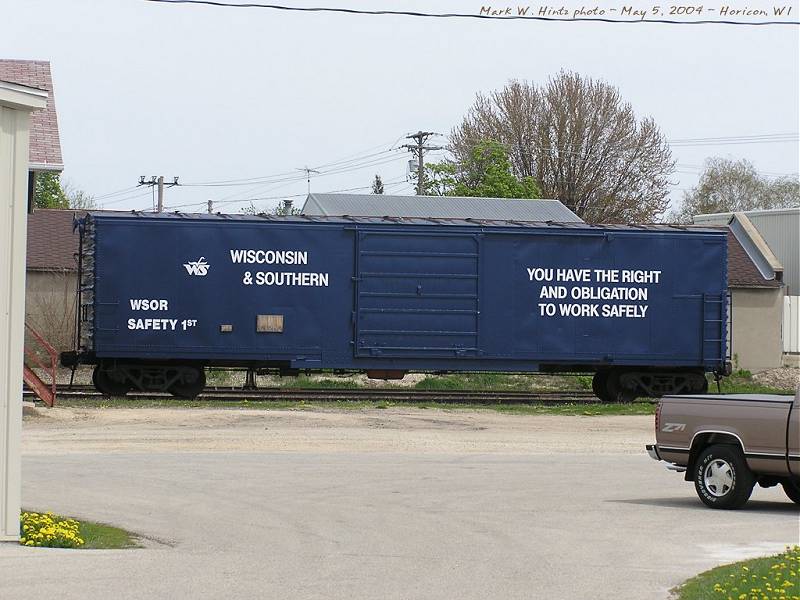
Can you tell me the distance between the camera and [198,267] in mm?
26750

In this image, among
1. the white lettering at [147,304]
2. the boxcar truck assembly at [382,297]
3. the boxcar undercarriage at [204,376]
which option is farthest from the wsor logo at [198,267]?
the boxcar undercarriage at [204,376]

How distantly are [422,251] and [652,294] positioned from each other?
540 cm

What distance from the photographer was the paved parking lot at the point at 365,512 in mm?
9484

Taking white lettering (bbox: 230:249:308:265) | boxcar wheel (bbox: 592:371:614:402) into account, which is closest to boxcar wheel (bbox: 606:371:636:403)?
boxcar wheel (bbox: 592:371:614:402)

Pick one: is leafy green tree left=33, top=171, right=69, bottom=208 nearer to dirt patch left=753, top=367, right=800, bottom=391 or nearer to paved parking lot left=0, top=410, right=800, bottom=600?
dirt patch left=753, top=367, right=800, bottom=391

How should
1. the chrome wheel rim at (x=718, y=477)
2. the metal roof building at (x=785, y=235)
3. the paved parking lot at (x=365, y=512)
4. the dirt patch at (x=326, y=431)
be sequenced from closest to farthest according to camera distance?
the paved parking lot at (x=365, y=512) < the chrome wheel rim at (x=718, y=477) < the dirt patch at (x=326, y=431) < the metal roof building at (x=785, y=235)

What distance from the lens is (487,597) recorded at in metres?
9.03

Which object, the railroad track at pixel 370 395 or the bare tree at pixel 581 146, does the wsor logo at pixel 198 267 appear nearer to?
the railroad track at pixel 370 395

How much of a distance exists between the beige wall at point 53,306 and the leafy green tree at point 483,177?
2928 centimetres

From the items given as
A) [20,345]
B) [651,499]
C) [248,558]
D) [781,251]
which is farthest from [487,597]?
[781,251]

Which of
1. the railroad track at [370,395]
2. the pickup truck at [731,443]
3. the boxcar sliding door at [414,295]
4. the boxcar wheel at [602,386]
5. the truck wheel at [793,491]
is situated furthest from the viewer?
the boxcar wheel at [602,386]

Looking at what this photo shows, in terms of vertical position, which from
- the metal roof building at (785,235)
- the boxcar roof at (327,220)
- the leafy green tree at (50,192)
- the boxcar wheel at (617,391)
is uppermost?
the leafy green tree at (50,192)

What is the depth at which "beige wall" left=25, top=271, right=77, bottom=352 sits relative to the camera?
38.8 metres

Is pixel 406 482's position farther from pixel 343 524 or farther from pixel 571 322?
pixel 571 322
